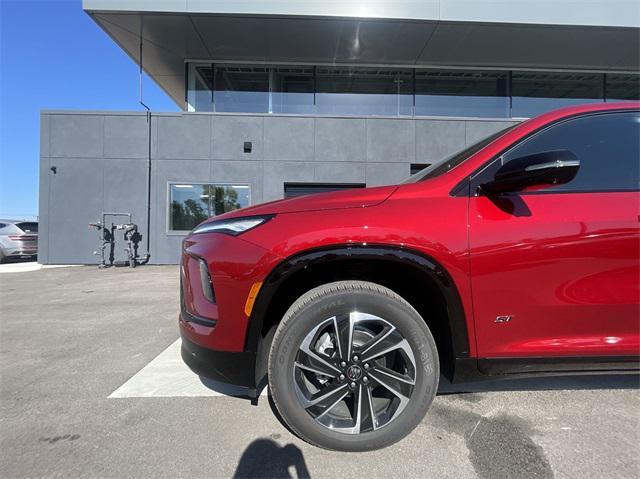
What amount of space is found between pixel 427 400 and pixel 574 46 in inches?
519

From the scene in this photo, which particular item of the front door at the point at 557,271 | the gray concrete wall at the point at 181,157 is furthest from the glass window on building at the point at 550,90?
the front door at the point at 557,271

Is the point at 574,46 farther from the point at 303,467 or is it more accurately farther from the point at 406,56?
the point at 303,467

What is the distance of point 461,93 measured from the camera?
12.2 m

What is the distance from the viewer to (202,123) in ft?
36.9

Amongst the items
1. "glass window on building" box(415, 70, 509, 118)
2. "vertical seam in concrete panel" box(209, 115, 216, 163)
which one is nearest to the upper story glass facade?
"glass window on building" box(415, 70, 509, 118)

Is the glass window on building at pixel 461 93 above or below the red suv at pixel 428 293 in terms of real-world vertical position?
above

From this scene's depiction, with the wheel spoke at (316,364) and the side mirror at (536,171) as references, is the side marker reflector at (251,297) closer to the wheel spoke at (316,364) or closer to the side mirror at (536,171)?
the wheel spoke at (316,364)

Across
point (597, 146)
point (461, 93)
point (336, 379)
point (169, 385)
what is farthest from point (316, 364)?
point (461, 93)

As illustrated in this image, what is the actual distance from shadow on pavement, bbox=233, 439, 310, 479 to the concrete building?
9.73 metres

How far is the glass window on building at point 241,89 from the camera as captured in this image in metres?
11.8

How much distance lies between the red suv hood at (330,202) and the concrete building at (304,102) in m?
9.31

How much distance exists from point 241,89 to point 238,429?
1183 cm

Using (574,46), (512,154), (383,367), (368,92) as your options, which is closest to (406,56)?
(368,92)

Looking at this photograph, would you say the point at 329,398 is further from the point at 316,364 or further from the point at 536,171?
the point at 536,171
